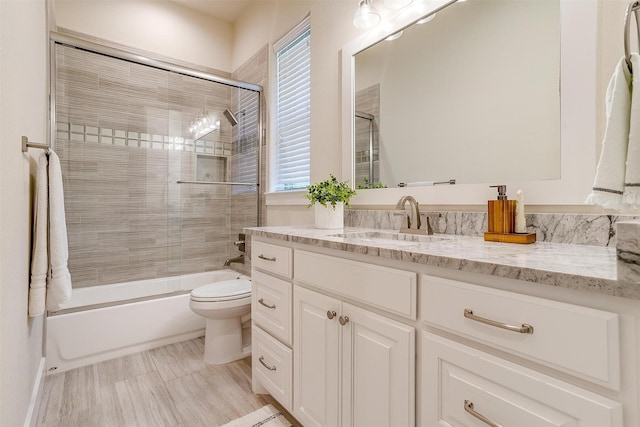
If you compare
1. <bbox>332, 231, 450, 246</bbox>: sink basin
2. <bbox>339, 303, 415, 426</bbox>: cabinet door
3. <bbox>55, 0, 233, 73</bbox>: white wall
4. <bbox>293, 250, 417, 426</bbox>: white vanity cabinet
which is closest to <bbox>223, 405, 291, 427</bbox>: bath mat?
<bbox>293, 250, 417, 426</bbox>: white vanity cabinet

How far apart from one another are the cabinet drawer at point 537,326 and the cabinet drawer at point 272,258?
0.70 m

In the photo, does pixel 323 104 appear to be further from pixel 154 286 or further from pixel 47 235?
pixel 154 286

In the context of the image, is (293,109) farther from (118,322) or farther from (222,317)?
(118,322)

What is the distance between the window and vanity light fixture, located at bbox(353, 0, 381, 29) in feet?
2.21

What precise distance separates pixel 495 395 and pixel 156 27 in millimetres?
3627

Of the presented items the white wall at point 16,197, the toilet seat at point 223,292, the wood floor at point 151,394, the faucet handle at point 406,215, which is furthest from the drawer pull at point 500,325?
the toilet seat at point 223,292

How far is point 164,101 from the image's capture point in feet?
8.80

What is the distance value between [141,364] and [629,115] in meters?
2.60

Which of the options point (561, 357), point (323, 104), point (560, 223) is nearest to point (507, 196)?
point (560, 223)

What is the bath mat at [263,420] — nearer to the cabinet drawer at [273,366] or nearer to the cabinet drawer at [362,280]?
the cabinet drawer at [273,366]

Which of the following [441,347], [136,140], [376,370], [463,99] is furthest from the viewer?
[136,140]

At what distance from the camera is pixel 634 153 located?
64 centimetres

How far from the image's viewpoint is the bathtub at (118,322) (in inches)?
76.8

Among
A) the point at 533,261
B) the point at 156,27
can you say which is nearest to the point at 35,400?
the point at 533,261
